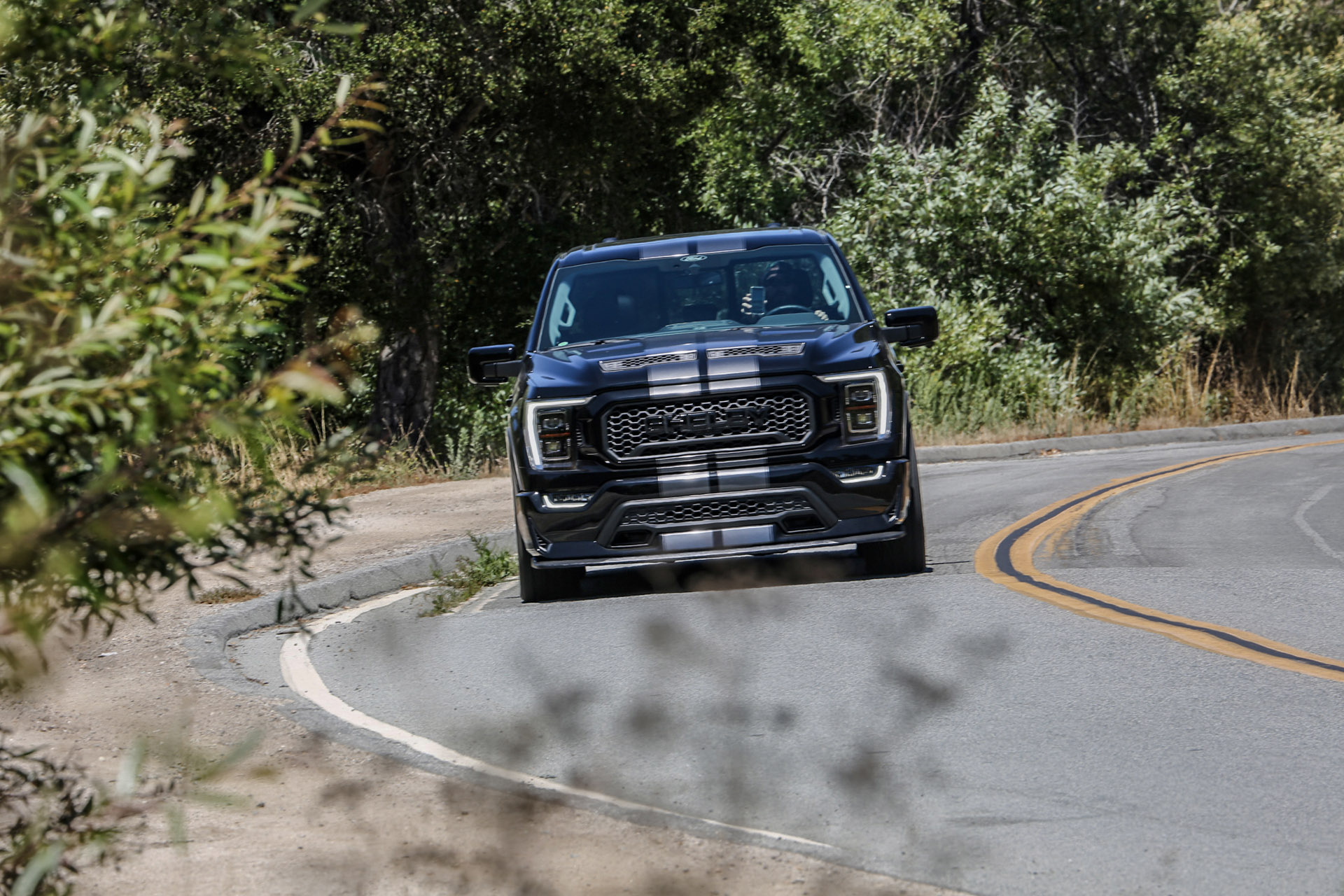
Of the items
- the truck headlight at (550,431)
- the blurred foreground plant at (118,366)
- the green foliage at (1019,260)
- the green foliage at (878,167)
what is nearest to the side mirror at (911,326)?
the truck headlight at (550,431)

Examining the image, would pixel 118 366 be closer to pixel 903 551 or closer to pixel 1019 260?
pixel 903 551

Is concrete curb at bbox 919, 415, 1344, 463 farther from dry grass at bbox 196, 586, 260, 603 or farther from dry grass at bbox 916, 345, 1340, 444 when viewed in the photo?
dry grass at bbox 196, 586, 260, 603

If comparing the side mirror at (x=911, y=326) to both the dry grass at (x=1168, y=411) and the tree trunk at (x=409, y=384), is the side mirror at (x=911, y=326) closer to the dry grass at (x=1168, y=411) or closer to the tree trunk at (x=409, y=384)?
the dry grass at (x=1168, y=411)

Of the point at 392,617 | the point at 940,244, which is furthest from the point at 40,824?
the point at 940,244

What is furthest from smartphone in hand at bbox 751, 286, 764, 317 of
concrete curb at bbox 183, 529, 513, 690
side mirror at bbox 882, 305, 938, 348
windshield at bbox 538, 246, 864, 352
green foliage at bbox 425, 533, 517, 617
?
concrete curb at bbox 183, 529, 513, 690

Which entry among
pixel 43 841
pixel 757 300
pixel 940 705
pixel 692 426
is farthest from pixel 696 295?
pixel 43 841

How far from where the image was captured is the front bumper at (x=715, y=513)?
8.12 m

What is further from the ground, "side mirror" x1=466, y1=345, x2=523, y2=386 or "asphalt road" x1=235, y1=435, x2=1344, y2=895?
"side mirror" x1=466, y1=345, x2=523, y2=386

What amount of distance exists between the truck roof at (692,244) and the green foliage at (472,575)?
6.53ft

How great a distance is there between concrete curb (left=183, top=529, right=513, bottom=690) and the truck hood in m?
1.75

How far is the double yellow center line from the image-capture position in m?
6.68

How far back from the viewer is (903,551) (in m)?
8.86

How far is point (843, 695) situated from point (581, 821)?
1.79 metres

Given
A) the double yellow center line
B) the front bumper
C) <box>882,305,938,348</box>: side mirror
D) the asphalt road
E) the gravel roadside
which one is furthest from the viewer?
<box>882,305,938,348</box>: side mirror
